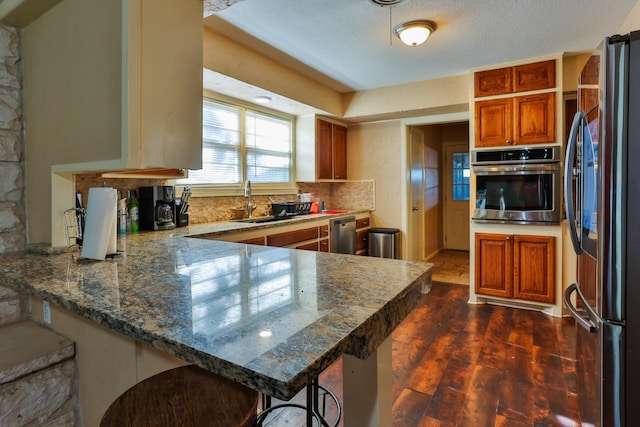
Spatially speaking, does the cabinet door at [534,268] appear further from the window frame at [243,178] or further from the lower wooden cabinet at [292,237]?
the window frame at [243,178]

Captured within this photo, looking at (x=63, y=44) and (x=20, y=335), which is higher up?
(x=63, y=44)

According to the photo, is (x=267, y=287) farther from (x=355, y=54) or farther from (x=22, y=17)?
(x=355, y=54)

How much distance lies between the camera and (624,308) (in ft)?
3.92

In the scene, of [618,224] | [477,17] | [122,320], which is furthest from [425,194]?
[122,320]

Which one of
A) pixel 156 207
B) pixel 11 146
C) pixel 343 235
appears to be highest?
pixel 11 146

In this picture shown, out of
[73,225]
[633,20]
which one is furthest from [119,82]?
[633,20]

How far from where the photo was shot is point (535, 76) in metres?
3.36

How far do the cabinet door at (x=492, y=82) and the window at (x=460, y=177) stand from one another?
119 inches

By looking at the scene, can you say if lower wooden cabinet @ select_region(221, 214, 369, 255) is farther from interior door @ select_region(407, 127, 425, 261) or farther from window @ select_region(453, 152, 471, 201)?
window @ select_region(453, 152, 471, 201)

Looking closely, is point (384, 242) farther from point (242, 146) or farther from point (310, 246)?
point (242, 146)

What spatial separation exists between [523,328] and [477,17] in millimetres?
2538

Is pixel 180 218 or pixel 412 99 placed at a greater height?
pixel 412 99

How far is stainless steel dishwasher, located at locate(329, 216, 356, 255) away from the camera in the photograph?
413 centimetres

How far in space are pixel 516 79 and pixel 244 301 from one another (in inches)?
143
